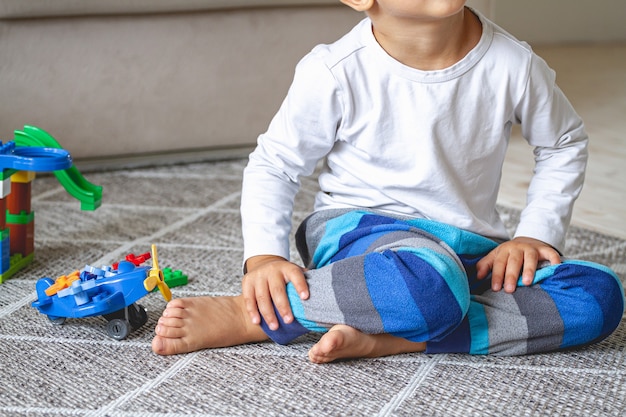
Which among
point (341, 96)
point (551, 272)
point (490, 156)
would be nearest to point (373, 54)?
point (341, 96)

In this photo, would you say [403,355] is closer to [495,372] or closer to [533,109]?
[495,372]

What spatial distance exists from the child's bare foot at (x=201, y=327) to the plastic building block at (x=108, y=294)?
32 mm

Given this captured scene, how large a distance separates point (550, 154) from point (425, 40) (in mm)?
199

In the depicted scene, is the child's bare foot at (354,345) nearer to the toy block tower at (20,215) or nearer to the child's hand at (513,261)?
the child's hand at (513,261)

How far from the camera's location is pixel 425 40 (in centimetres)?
83

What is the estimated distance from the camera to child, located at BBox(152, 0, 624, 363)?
0.77 meters

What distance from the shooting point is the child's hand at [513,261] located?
0.82 meters

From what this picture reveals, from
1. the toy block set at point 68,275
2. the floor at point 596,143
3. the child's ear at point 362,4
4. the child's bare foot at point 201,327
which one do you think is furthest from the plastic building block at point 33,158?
the floor at point 596,143

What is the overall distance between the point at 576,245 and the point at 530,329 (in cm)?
42

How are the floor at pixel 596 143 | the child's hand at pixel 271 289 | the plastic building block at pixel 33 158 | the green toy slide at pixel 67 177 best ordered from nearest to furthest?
1. the child's hand at pixel 271 289
2. the plastic building block at pixel 33 158
3. the green toy slide at pixel 67 177
4. the floor at pixel 596 143

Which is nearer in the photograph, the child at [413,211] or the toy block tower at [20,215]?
the child at [413,211]

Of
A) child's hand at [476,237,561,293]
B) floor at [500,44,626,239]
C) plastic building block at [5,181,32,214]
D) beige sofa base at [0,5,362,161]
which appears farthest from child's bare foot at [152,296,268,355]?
beige sofa base at [0,5,362,161]

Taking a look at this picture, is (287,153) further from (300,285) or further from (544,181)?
(544,181)

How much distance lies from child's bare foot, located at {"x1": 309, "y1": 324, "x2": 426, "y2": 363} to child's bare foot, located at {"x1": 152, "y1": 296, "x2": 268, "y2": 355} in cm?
8
